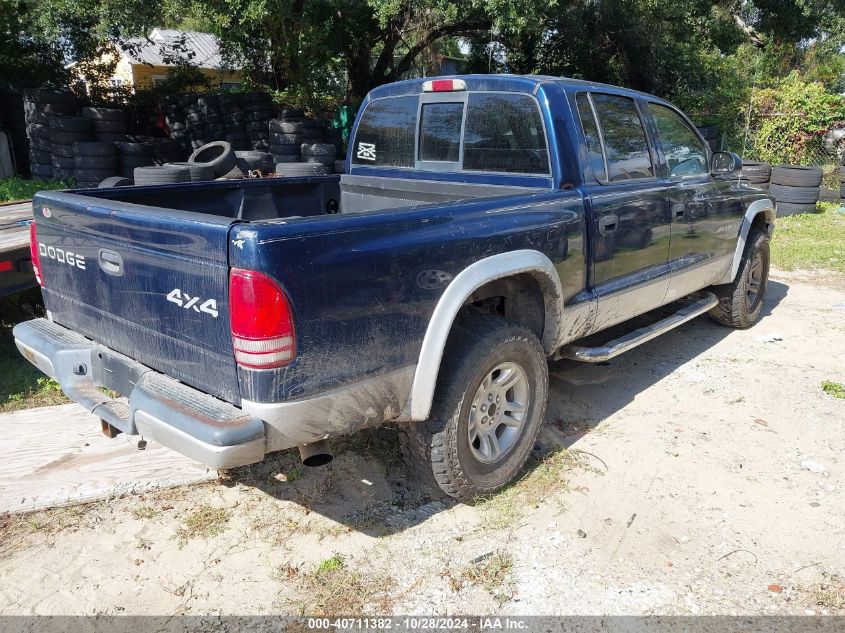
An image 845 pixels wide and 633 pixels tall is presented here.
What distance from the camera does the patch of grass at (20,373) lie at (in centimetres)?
447

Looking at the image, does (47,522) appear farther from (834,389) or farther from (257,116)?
(257,116)

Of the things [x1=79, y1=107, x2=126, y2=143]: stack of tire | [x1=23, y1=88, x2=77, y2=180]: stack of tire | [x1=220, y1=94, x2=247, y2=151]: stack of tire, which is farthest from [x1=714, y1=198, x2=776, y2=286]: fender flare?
[x1=220, y1=94, x2=247, y2=151]: stack of tire

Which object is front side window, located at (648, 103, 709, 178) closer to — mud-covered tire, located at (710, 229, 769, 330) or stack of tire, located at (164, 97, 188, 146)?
mud-covered tire, located at (710, 229, 769, 330)

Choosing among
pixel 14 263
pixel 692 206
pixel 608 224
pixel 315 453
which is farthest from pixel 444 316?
pixel 14 263

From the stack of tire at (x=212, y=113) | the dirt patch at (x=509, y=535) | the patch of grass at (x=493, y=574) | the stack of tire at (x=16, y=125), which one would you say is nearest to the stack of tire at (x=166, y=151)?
the stack of tire at (x=212, y=113)

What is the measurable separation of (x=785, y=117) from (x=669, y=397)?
12.3 meters

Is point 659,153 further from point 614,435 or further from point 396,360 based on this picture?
point 396,360

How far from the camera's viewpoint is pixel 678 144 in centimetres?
475

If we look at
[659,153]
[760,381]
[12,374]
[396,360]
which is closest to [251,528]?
[396,360]

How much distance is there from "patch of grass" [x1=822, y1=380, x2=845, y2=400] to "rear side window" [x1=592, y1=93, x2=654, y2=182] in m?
1.99

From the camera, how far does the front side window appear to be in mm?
4578

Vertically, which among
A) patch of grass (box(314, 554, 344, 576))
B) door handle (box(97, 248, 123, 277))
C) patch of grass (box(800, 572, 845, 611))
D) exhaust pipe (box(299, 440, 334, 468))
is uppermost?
door handle (box(97, 248, 123, 277))

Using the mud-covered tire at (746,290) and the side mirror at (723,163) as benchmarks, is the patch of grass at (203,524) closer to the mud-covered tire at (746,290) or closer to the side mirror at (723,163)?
the side mirror at (723,163)

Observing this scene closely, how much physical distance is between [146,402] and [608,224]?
Answer: 2.56m
